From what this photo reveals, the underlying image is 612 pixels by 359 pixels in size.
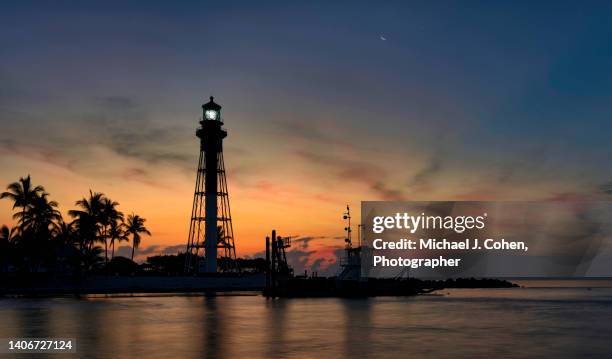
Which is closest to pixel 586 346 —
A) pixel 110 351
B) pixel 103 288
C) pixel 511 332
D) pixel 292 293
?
pixel 511 332

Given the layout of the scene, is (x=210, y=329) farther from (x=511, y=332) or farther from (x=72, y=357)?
(x=511, y=332)

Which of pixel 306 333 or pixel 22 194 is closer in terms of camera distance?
pixel 306 333

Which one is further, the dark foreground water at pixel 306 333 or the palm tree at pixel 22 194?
the palm tree at pixel 22 194

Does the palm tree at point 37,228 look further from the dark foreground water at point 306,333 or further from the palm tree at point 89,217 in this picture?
the dark foreground water at point 306,333

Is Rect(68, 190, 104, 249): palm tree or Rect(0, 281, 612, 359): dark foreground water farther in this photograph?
Rect(68, 190, 104, 249): palm tree

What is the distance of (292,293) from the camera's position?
8056 centimetres

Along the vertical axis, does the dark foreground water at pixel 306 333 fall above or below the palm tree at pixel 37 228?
below

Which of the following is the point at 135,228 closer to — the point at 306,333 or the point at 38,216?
the point at 38,216

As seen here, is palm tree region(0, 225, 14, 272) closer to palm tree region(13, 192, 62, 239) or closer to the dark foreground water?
palm tree region(13, 192, 62, 239)

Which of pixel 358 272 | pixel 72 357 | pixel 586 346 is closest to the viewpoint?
pixel 72 357

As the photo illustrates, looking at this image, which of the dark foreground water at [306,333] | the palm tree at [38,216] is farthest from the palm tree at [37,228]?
the dark foreground water at [306,333]

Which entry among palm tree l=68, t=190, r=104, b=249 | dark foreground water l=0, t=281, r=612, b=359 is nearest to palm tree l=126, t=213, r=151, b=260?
palm tree l=68, t=190, r=104, b=249

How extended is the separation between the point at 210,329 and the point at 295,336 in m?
5.80

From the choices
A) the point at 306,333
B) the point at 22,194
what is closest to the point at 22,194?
the point at 22,194
